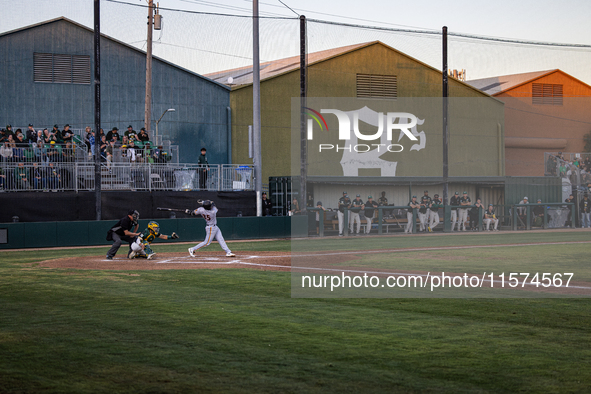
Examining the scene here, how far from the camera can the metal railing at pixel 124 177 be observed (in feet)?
84.8

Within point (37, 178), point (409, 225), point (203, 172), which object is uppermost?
point (203, 172)

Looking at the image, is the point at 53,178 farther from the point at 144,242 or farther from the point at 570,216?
the point at 570,216

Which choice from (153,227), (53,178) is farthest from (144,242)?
(53,178)

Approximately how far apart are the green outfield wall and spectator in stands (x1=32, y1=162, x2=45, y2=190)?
87.7 inches

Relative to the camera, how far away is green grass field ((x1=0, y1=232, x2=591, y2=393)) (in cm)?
585

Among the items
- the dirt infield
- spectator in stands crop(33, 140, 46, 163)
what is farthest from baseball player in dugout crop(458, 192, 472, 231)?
spectator in stands crop(33, 140, 46, 163)

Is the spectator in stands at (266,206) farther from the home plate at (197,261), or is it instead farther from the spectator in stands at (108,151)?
the home plate at (197,261)

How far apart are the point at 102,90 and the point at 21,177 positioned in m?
13.2

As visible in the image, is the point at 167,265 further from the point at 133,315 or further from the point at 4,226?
the point at 4,226

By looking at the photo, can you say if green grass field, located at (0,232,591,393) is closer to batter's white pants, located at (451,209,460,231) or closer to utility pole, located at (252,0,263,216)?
utility pole, located at (252,0,263,216)

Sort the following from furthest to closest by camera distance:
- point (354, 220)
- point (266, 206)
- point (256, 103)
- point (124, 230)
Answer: point (354, 220), point (266, 206), point (256, 103), point (124, 230)

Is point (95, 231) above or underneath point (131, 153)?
underneath

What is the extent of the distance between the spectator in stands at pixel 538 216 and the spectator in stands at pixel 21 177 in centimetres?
2759

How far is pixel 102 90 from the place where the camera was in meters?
37.8
